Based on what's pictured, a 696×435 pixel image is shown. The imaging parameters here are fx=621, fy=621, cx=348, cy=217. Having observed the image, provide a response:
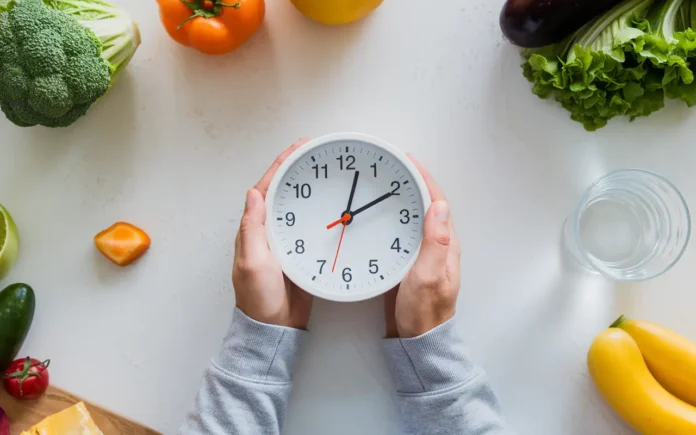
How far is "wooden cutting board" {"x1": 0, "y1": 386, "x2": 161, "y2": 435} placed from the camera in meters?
0.98

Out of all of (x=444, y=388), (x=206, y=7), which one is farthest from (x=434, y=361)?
(x=206, y=7)

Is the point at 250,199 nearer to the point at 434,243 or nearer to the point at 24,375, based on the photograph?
the point at 434,243

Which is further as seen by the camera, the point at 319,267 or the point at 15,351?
the point at 15,351

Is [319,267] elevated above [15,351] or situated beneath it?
elevated above

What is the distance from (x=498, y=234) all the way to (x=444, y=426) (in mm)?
307

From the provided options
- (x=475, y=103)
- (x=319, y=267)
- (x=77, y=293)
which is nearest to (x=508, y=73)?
(x=475, y=103)

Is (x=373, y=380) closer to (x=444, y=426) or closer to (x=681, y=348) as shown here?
(x=444, y=426)

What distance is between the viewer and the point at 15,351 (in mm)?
991

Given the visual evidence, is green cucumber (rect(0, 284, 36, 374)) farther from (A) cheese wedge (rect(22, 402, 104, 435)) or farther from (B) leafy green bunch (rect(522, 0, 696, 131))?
(B) leafy green bunch (rect(522, 0, 696, 131))

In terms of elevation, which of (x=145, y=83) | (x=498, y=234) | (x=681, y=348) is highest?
(x=145, y=83)

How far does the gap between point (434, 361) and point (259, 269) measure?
28 cm

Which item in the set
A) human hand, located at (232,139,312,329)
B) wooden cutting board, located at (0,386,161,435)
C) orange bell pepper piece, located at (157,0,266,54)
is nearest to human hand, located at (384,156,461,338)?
human hand, located at (232,139,312,329)

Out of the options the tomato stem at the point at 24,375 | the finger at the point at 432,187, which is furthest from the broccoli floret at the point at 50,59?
the finger at the point at 432,187

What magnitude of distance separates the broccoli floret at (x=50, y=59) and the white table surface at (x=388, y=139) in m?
0.10
